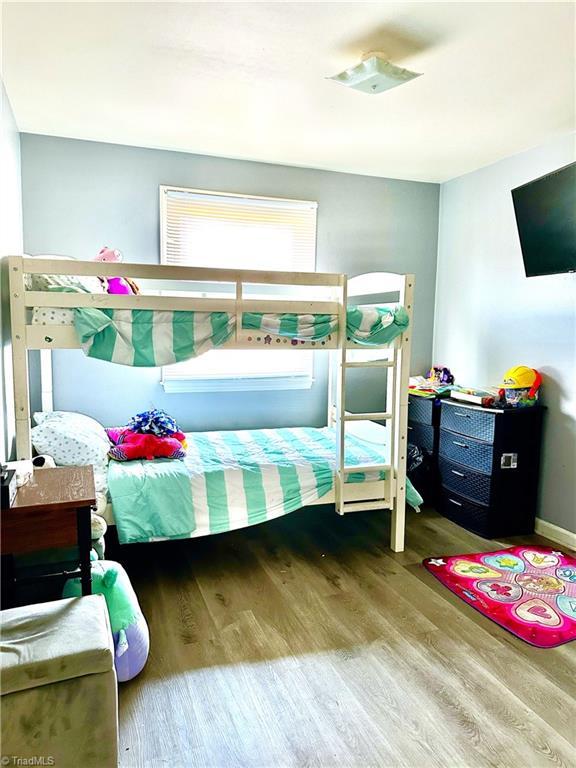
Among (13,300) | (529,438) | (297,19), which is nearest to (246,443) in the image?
(13,300)

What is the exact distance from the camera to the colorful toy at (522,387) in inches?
128

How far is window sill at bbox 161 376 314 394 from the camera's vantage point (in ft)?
12.2

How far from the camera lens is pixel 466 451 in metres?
3.41

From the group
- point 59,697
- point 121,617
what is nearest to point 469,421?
point 121,617

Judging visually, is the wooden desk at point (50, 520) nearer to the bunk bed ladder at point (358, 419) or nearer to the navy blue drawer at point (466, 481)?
the bunk bed ladder at point (358, 419)

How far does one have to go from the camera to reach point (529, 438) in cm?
327

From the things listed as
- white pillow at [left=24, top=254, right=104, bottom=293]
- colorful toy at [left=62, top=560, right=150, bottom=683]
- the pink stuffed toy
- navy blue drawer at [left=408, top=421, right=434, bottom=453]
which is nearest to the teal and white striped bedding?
white pillow at [left=24, top=254, right=104, bottom=293]

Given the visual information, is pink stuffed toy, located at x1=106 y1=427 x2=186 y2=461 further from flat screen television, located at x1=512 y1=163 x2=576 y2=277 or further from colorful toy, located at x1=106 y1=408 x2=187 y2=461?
flat screen television, located at x1=512 y1=163 x2=576 y2=277

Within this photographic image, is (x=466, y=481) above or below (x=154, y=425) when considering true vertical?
below

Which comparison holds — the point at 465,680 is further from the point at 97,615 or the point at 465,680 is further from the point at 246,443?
the point at 246,443

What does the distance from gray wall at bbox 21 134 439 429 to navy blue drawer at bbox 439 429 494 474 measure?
85cm

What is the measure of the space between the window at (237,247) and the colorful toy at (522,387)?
147 cm

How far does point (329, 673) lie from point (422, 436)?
7.10ft

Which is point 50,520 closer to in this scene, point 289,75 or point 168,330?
point 168,330
